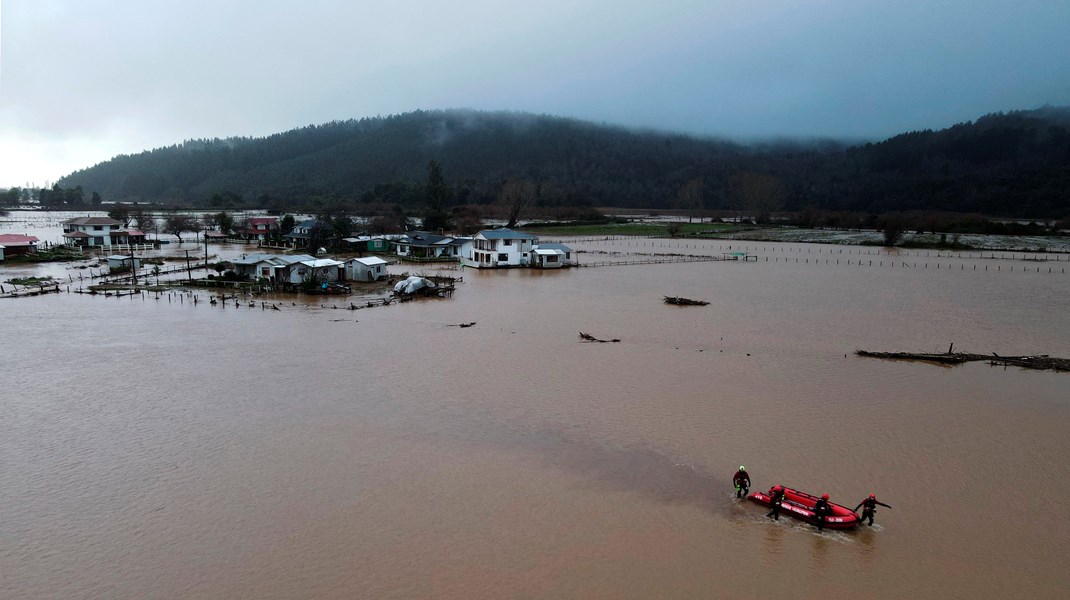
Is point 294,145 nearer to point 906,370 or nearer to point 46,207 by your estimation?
point 46,207

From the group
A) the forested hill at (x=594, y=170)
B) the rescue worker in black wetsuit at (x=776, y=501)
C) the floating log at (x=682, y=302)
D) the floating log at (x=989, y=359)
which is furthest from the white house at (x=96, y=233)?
the rescue worker in black wetsuit at (x=776, y=501)

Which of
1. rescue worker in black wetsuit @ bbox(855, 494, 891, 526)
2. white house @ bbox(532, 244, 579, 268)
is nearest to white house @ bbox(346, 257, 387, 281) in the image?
white house @ bbox(532, 244, 579, 268)

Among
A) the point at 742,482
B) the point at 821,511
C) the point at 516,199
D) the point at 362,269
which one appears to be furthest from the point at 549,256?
the point at 516,199

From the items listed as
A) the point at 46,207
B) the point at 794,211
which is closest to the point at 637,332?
the point at 794,211

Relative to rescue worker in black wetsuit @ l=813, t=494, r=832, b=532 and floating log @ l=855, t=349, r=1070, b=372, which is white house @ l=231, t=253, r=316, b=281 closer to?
floating log @ l=855, t=349, r=1070, b=372

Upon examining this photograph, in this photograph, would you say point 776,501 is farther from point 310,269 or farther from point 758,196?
point 758,196

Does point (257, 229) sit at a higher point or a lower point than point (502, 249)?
higher
